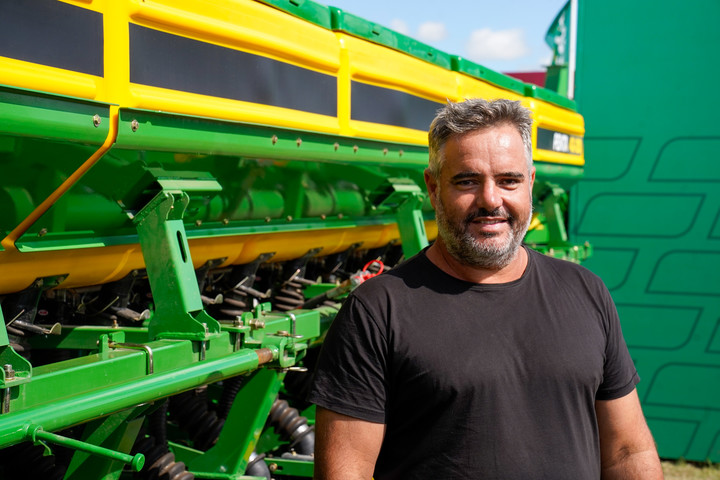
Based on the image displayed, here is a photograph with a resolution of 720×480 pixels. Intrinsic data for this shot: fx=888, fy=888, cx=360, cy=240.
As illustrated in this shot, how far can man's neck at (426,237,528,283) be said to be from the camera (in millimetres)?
1947

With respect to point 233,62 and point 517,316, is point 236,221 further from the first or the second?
point 517,316

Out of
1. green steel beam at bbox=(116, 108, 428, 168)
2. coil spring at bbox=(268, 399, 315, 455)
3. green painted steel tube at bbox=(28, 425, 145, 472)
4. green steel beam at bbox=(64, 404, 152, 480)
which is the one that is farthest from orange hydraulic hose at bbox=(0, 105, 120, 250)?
coil spring at bbox=(268, 399, 315, 455)

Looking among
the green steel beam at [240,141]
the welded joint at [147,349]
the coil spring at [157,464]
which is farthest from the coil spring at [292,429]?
the welded joint at [147,349]

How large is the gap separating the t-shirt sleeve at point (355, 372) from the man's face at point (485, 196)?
0.28m

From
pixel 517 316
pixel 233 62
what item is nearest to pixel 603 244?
pixel 233 62

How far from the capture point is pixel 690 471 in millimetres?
6875

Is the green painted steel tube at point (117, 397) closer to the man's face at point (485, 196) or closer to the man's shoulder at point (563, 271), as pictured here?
the man's face at point (485, 196)

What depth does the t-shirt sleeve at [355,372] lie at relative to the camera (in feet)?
5.89

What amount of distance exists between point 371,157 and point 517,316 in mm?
2145

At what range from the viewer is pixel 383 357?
1.82 m

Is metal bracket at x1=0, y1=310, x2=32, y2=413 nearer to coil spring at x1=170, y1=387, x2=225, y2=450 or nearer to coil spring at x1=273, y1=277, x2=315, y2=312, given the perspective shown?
coil spring at x1=170, y1=387, x2=225, y2=450

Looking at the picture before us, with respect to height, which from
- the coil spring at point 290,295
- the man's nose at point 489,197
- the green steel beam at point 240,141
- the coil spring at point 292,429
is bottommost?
the coil spring at point 292,429

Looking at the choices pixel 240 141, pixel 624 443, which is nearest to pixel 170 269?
pixel 240 141

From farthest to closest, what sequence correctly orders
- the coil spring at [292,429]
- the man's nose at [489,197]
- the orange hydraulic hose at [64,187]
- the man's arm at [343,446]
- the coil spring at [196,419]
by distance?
the coil spring at [292,429] → the coil spring at [196,419] → the orange hydraulic hose at [64,187] → the man's nose at [489,197] → the man's arm at [343,446]
